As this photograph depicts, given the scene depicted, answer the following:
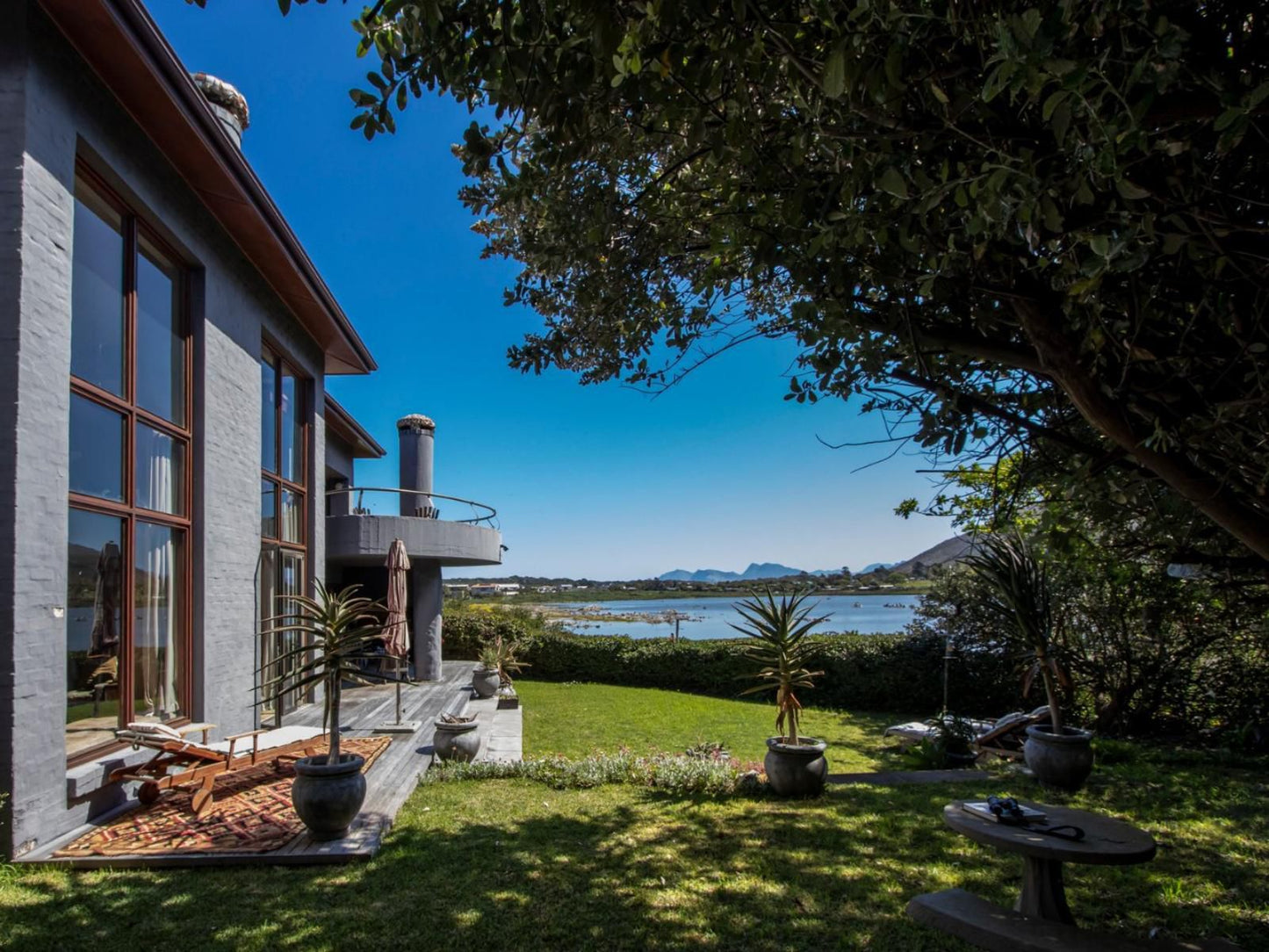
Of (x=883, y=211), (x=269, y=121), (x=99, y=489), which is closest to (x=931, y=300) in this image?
(x=883, y=211)

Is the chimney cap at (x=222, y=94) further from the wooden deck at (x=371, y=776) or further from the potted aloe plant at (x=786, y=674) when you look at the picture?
the potted aloe plant at (x=786, y=674)

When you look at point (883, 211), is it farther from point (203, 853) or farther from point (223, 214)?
point (223, 214)

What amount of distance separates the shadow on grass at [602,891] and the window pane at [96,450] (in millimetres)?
2747

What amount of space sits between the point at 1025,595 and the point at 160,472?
340 inches

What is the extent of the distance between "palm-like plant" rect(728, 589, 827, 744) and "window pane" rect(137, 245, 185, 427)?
19.5 ft

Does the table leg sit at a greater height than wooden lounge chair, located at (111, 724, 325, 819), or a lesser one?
lesser

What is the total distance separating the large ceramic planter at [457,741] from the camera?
8.69m

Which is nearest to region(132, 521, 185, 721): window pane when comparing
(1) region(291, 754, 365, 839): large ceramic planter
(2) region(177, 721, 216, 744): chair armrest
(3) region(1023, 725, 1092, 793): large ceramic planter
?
(2) region(177, 721, 216, 744): chair armrest

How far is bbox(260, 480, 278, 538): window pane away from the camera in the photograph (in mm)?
10000

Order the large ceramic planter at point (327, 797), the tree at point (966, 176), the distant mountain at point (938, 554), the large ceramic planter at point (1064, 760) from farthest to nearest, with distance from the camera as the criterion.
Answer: the distant mountain at point (938, 554)
the large ceramic planter at point (1064, 760)
the large ceramic planter at point (327, 797)
the tree at point (966, 176)

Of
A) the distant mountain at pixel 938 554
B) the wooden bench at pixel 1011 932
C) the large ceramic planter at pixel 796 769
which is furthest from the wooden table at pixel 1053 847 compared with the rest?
the distant mountain at pixel 938 554

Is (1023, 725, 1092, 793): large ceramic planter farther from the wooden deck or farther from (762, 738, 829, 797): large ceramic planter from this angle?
the wooden deck

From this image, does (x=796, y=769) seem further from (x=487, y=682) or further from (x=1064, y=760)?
(x=487, y=682)

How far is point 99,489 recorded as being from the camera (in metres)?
6.15
